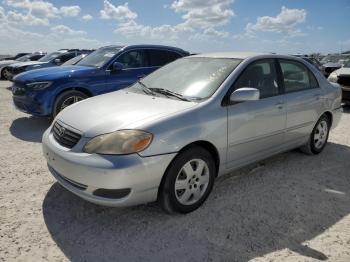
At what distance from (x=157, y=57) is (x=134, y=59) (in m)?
0.59

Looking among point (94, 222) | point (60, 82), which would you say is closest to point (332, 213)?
point (94, 222)

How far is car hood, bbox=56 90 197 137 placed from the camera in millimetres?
3229

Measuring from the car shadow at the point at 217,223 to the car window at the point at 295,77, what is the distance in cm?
125

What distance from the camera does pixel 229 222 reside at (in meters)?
3.41

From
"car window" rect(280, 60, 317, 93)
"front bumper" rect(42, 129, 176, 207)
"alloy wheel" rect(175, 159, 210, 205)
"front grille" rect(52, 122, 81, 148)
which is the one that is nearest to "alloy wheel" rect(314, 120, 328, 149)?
"car window" rect(280, 60, 317, 93)

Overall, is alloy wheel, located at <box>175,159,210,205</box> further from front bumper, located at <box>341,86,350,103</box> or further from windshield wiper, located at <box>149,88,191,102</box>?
front bumper, located at <box>341,86,350,103</box>

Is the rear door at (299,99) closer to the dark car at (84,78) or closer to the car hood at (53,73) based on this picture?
the dark car at (84,78)

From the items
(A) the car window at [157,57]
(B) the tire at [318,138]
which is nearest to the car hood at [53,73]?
(A) the car window at [157,57]

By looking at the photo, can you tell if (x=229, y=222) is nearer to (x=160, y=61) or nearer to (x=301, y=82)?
(x=301, y=82)

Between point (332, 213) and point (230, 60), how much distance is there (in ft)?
6.69

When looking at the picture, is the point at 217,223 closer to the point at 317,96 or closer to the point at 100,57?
the point at 317,96

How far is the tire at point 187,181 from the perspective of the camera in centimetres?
330

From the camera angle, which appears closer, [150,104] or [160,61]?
[150,104]

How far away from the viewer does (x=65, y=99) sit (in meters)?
6.88
